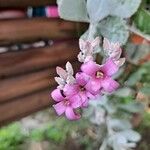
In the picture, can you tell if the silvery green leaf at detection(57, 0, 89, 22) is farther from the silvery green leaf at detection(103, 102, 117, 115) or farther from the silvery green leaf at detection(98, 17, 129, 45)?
the silvery green leaf at detection(103, 102, 117, 115)

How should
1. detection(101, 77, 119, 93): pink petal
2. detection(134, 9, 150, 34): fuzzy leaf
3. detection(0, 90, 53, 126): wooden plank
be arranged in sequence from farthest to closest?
detection(0, 90, 53, 126): wooden plank → detection(134, 9, 150, 34): fuzzy leaf → detection(101, 77, 119, 93): pink petal

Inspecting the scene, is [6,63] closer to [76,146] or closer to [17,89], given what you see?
[17,89]

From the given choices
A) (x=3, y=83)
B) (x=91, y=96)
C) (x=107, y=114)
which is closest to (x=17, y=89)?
(x=3, y=83)

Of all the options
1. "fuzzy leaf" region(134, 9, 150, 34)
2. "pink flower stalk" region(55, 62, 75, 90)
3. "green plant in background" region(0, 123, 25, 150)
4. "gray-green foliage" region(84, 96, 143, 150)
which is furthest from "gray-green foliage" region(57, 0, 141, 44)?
"green plant in background" region(0, 123, 25, 150)

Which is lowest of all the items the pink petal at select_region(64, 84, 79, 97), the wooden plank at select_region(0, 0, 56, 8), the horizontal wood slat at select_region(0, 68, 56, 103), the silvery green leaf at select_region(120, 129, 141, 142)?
the silvery green leaf at select_region(120, 129, 141, 142)

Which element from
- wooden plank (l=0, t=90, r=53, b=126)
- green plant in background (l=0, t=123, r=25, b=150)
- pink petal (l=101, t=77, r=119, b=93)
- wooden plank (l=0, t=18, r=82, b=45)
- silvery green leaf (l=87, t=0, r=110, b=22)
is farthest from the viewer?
green plant in background (l=0, t=123, r=25, b=150)

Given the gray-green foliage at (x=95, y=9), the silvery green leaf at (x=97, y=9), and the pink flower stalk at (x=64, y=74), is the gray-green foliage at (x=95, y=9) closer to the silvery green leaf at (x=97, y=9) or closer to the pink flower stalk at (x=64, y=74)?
the silvery green leaf at (x=97, y=9)

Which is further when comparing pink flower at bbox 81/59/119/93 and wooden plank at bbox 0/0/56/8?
wooden plank at bbox 0/0/56/8

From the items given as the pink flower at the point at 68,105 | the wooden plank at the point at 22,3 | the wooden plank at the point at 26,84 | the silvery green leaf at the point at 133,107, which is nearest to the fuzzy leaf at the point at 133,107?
the silvery green leaf at the point at 133,107
